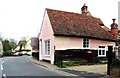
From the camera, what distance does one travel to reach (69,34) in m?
32.8

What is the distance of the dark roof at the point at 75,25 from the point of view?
1312 inches

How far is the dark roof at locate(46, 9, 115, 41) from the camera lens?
3331 centimetres

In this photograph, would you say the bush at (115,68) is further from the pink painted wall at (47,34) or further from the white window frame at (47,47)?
the white window frame at (47,47)

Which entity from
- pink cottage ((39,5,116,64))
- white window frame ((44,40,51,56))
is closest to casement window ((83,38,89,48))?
pink cottage ((39,5,116,64))

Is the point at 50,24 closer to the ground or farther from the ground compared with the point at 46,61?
farther from the ground

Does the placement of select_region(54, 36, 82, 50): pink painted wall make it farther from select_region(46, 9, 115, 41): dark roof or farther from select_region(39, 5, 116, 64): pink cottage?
select_region(46, 9, 115, 41): dark roof

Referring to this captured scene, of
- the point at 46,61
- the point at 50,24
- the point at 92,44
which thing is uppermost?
the point at 50,24

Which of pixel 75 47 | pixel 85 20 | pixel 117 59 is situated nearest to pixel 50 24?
pixel 75 47

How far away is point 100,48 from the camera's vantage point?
36.5m

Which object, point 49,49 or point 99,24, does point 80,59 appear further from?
point 99,24

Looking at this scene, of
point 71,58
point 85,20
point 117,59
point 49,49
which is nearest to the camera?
point 117,59

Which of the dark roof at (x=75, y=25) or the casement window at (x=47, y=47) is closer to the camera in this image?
the dark roof at (x=75, y=25)

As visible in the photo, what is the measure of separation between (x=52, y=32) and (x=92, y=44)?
5.84 metres

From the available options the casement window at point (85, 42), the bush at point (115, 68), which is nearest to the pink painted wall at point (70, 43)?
the casement window at point (85, 42)
